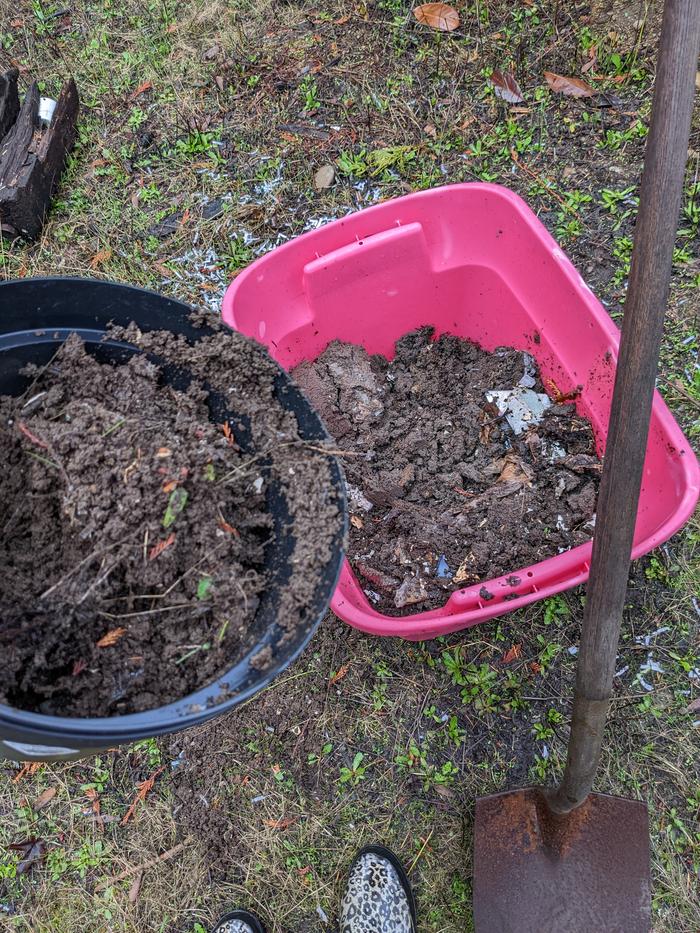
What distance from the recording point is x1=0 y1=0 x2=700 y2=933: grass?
5.61 feet

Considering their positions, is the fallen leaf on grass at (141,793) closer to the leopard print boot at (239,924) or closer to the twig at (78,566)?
the leopard print boot at (239,924)

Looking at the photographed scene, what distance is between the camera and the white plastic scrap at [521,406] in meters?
1.84

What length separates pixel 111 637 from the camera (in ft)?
3.57

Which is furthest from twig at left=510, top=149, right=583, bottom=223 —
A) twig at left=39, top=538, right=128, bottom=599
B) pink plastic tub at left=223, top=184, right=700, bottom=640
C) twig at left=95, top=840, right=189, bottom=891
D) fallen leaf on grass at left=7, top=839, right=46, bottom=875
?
fallen leaf on grass at left=7, top=839, right=46, bottom=875

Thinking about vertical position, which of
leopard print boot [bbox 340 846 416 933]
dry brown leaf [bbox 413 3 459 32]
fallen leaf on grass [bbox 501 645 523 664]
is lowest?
leopard print boot [bbox 340 846 416 933]

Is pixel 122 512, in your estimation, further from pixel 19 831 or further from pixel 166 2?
pixel 166 2

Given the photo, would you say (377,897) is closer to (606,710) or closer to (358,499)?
(606,710)

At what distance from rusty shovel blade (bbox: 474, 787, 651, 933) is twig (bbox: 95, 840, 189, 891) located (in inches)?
30.2

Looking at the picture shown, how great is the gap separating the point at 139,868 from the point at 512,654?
1122 millimetres

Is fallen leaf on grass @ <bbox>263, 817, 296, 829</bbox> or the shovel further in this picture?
fallen leaf on grass @ <bbox>263, 817, 296, 829</bbox>

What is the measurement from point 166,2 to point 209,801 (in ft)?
9.76

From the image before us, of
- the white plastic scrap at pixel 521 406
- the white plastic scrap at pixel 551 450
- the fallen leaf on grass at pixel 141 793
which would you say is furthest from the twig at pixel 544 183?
the fallen leaf on grass at pixel 141 793

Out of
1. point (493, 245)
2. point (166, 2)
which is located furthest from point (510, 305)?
point (166, 2)

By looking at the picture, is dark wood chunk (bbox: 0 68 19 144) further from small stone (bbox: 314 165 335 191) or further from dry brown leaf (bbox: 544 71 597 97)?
dry brown leaf (bbox: 544 71 597 97)
